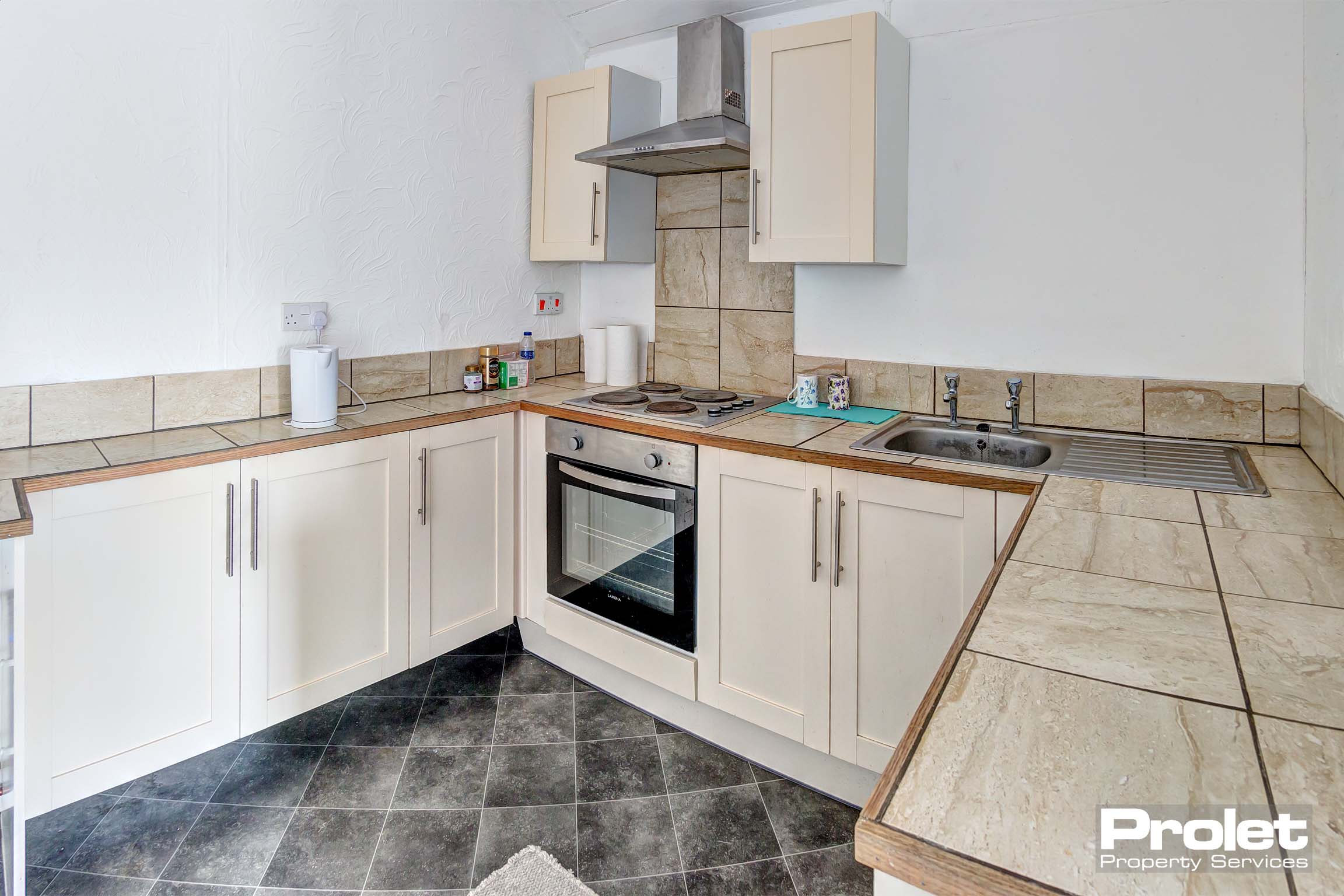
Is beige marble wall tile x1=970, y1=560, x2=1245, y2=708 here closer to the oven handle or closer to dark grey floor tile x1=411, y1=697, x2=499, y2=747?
the oven handle

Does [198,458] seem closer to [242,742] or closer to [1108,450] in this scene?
[242,742]

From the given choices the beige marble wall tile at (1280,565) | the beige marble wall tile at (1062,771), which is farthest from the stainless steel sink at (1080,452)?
the beige marble wall tile at (1062,771)

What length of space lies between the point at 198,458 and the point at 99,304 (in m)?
0.55

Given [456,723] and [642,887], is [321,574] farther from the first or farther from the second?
[642,887]

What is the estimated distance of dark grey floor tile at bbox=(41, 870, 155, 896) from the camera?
64.9 inches

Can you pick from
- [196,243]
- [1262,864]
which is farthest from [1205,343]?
[196,243]

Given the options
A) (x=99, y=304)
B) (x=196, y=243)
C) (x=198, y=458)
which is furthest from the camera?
(x=196, y=243)

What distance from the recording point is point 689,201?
9.67ft

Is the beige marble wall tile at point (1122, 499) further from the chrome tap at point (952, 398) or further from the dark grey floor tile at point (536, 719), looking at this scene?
the dark grey floor tile at point (536, 719)

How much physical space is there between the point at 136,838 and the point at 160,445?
37.5 inches

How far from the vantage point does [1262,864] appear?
19.7 inches

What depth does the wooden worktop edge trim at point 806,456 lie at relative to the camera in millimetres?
1718

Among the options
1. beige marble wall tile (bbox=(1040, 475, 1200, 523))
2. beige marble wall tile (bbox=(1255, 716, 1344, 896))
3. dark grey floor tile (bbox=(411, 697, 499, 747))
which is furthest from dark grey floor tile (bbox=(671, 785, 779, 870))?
beige marble wall tile (bbox=(1255, 716, 1344, 896))

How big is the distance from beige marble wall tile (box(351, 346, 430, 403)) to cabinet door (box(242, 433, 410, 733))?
0.41 m
